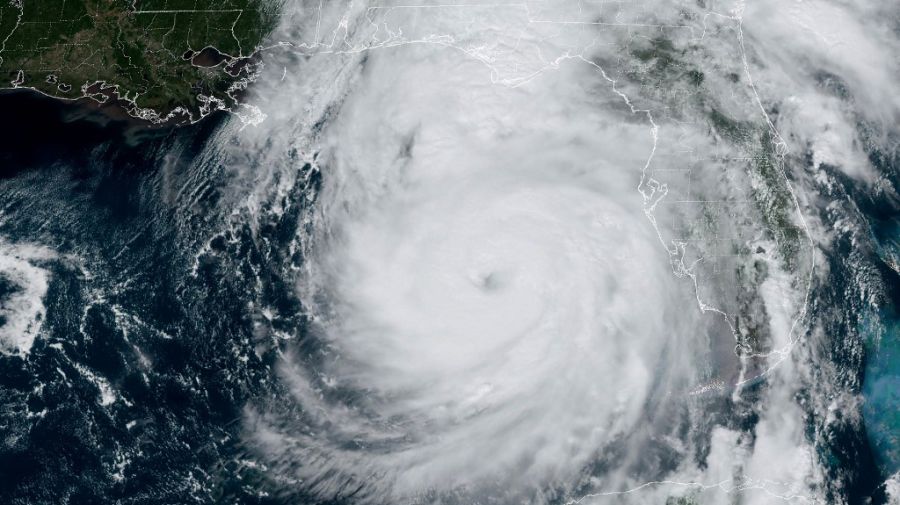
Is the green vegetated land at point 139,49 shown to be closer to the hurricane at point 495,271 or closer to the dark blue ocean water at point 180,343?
the hurricane at point 495,271

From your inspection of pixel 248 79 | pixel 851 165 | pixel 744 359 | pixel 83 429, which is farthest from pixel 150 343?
pixel 851 165

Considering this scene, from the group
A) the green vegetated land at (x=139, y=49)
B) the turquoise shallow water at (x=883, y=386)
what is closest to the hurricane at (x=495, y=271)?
the turquoise shallow water at (x=883, y=386)

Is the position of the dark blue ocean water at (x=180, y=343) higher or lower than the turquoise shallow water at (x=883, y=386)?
lower

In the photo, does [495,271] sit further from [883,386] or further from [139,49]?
[139,49]

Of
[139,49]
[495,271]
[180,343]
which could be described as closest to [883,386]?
[495,271]

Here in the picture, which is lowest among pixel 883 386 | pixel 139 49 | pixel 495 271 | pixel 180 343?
pixel 180 343

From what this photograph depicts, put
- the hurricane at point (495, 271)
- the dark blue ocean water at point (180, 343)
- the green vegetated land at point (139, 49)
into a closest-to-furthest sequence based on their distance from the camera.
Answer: the hurricane at point (495, 271)
the dark blue ocean water at point (180, 343)
the green vegetated land at point (139, 49)

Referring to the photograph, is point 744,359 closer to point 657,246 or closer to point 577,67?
point 657,246

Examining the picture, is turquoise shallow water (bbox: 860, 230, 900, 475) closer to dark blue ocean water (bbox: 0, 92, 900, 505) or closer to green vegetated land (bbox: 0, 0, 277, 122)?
dark blue ocean water (bbox: 0, 92, 900, 505)
